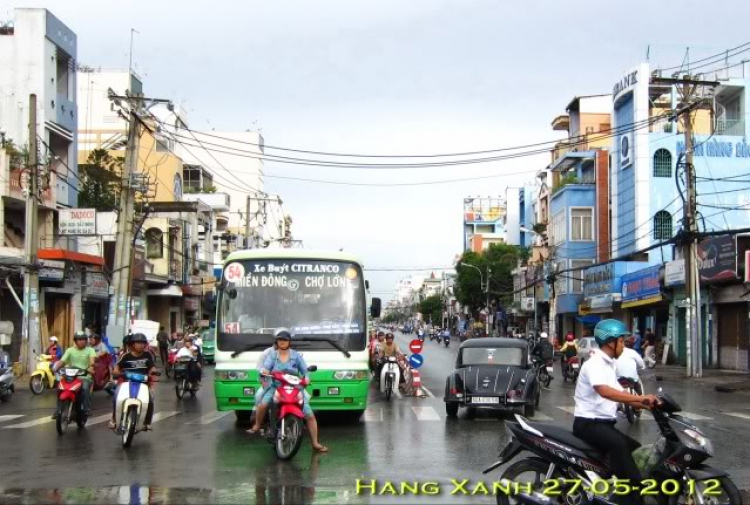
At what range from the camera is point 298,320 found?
14680 millimetres

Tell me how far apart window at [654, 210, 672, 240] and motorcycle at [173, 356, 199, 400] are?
34.6 meters

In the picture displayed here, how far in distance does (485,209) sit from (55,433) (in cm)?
12726

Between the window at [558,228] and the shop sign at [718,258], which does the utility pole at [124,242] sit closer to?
the shop sign at [718,258]

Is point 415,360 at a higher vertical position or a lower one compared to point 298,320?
lower

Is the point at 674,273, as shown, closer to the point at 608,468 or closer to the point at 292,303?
the point at 292,303

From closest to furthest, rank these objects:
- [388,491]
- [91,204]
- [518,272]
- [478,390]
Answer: [388,491] → [478,390] → [91,204] → [518,272]

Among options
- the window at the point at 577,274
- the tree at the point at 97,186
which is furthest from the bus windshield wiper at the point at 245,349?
the window at the point at 577,274

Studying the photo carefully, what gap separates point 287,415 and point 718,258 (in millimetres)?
28614

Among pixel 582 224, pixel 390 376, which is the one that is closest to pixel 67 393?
pixel 390 376

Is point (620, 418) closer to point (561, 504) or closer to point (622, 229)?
point (561, 504)

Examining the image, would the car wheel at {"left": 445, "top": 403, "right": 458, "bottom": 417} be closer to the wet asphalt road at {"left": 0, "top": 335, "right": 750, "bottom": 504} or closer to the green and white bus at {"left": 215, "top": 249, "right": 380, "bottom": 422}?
the wet asphalt road at {"left": 0, "top": 335, "right": 750, "bottom": 504}

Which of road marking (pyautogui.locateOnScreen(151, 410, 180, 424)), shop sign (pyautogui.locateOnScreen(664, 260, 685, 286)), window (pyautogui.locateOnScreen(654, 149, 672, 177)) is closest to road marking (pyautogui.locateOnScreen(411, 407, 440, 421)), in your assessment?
road marking (pyautogui.locateOnScreen(151, 410, 180, 424))

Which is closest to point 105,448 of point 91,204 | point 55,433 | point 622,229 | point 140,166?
point 55,433

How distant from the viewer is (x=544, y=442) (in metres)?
7.00
